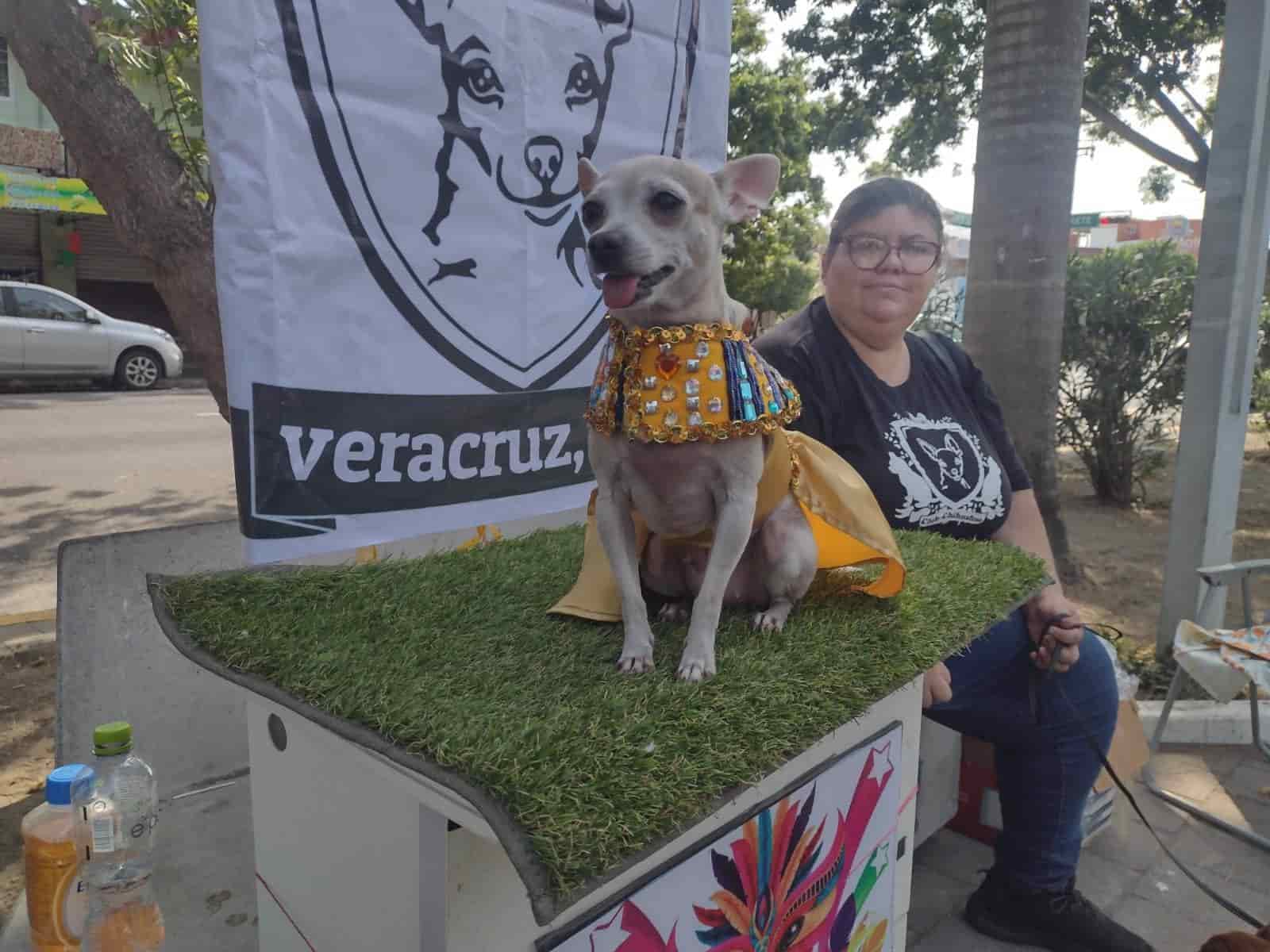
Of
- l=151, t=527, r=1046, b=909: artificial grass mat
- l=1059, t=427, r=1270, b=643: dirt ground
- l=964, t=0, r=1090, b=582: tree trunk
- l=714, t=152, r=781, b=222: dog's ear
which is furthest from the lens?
l=1059, t=427, r=1270, b=643: dirt ground

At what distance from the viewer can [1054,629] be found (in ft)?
6.85

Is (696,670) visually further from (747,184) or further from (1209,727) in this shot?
(1209,727)

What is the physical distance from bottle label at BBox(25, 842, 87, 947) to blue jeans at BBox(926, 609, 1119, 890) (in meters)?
1.85

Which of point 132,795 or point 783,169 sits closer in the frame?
point 132,795

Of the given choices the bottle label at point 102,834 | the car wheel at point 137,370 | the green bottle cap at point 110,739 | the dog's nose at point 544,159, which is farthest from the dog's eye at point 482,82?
the car wheel at point 137,370

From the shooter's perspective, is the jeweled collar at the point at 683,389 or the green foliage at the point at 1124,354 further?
the green foliage at the point at 1124,354

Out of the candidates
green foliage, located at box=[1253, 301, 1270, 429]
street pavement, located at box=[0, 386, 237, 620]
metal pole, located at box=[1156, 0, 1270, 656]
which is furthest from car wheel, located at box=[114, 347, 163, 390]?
green foliage, located at box=[1253, 301, 1270, 429]

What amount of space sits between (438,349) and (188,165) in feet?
4.53

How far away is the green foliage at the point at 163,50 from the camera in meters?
2.81

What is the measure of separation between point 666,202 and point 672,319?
187 mm

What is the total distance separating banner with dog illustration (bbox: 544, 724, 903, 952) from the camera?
4.00 feet

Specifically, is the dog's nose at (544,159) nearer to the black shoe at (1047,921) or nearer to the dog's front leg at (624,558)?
the dog's front leg at (624,558)

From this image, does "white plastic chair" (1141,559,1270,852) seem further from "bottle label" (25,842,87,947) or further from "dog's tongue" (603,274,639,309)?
"bottle label" (25,842,87,947)

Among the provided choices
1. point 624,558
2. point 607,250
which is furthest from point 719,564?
point 607,250
